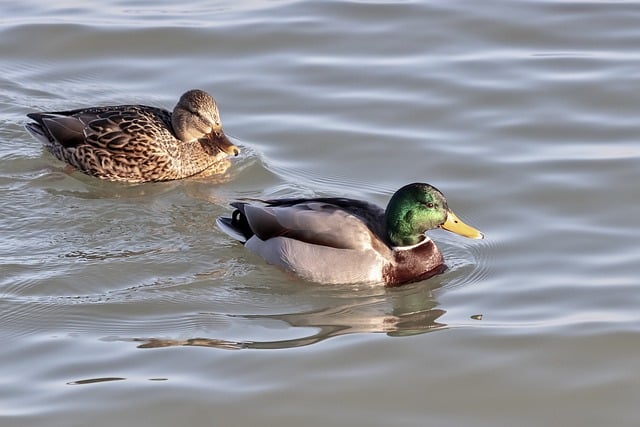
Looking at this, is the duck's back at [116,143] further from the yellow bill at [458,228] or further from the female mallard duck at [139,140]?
the yellow bill at [458,228]

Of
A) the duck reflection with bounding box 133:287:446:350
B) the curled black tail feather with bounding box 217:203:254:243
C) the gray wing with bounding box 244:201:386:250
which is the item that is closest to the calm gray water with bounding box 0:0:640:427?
the duck reflection with bounding box 133:287:446:350

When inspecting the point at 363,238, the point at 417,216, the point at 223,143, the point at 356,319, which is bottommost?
the point at 356,319

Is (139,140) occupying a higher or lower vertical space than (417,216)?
higher

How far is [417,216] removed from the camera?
940 centimetres

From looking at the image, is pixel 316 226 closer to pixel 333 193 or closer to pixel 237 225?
pixel 237 225

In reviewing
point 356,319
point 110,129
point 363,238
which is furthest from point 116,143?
point 356,319

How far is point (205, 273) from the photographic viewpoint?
30.7 feet

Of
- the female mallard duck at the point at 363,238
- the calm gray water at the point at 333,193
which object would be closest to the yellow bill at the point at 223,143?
the calm gray water at the point at 333,193

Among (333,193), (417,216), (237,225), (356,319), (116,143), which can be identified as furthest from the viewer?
(116,143)

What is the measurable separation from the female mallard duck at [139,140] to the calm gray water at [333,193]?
6.5 inches

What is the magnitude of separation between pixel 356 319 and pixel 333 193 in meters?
2.32

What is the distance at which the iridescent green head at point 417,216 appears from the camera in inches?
369

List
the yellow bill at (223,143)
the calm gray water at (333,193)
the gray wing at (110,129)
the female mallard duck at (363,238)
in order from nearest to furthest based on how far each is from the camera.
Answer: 1. the calm gray water at (333,193)
2. the female mallard duck at (363,238)
3. the yellow bill at (223,143)
4. the gray wing at (110,129)

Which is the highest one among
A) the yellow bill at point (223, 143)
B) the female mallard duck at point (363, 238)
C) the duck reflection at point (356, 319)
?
the yellow bill at point (223, 143)
